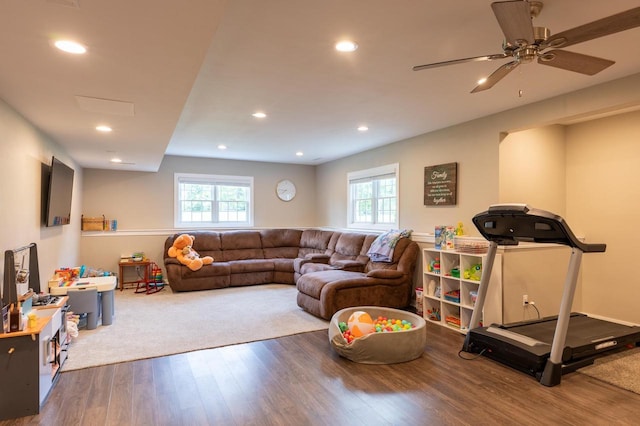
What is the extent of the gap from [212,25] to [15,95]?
6.61 feet

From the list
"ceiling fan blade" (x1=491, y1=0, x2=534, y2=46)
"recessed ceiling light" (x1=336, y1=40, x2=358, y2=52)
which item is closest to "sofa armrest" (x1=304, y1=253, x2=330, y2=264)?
"recessed ceiling light" (x1=336, y1=40, x2=358, y2=52)

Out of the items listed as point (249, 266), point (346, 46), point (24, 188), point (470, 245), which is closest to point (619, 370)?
point (470, 245)

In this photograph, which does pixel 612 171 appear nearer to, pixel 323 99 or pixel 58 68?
pixel 323 99

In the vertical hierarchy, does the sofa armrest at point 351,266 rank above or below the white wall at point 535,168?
below

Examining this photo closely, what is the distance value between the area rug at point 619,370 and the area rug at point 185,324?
2568mm

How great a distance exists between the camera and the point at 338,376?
2982 mm

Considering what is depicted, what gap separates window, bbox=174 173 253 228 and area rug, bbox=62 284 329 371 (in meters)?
1.82

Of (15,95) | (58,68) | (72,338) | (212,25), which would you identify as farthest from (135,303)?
(212,25)

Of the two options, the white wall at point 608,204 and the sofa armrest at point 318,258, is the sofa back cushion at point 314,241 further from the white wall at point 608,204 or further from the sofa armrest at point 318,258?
the white wall at point 608,204

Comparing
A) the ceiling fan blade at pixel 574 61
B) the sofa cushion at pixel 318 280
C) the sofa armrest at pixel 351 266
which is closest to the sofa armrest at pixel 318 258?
the sofa armrest at pixel 351 266

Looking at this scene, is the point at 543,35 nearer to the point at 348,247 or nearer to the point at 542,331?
the point at 542,331

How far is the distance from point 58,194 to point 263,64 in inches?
118

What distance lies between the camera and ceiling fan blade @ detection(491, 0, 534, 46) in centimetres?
159

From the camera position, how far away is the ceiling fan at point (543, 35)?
64.1 inches
